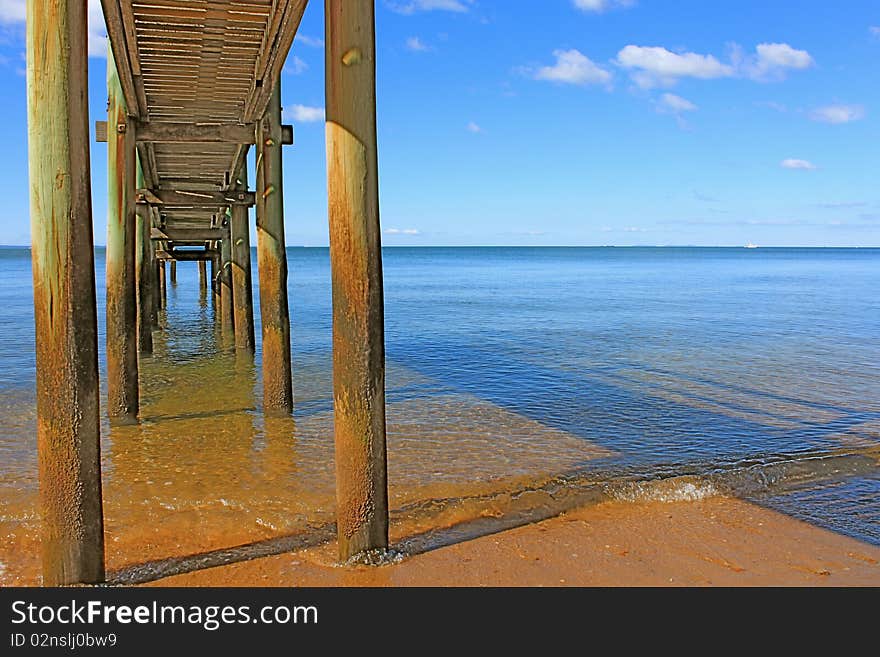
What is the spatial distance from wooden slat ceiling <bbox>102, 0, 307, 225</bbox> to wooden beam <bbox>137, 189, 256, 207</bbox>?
0.84 m

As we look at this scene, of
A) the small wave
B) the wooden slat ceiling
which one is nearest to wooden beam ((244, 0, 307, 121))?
the wooden slat ceiling

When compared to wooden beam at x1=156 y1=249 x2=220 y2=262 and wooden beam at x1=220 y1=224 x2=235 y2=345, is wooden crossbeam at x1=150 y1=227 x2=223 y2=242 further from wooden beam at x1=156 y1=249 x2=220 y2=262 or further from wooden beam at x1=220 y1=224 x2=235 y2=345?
wooden beam at x1=156 y1=249 x2=220 y2=262

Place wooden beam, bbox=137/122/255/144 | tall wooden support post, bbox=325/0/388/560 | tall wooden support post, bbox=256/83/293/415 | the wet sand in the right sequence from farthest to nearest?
1. tall wooden support post, bbox=256/83/293/415
2. wooden beam, bbox=137/122/255/144
3. the wet sand
4. tall wooden support post, bbox=325/0/388/560

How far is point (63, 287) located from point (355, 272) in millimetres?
1264

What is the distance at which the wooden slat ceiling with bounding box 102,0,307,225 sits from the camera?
571 centimetres

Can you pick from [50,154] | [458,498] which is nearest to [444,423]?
[458,498]

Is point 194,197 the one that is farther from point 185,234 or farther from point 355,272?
point 355,272

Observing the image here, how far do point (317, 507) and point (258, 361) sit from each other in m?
6.91

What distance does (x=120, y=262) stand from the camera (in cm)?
802

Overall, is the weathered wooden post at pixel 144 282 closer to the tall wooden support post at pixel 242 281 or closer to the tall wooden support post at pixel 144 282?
the tall wooden support post at pixel 144 282

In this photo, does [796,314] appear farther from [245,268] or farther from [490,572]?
[490,572]

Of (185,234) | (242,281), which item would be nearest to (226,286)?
(185,234)

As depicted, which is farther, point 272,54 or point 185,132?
point 185,132

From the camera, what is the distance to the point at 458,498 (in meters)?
5.62
